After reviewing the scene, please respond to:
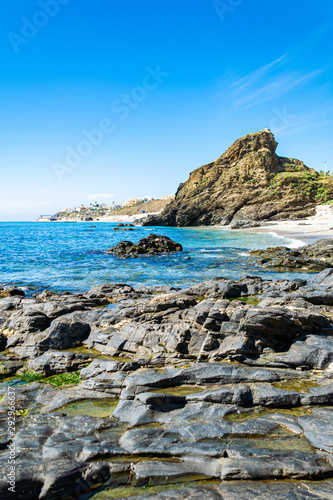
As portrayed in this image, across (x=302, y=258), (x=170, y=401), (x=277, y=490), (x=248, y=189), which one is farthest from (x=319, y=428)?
(x=248, y=189)

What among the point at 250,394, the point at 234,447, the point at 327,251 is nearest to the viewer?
the point at 234,447

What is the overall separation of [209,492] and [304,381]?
4.48 m

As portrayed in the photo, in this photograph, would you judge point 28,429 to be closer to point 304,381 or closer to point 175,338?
point 175,338

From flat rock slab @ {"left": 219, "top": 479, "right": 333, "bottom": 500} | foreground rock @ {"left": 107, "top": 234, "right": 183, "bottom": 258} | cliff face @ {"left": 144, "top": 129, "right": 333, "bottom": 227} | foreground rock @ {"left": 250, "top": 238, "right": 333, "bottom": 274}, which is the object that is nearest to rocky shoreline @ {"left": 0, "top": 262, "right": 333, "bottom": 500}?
flat rock slab @ {"left": 219, "top": 479, "right": 333, "bottom": 500}

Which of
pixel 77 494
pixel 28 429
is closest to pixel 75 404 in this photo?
pixel 28 429

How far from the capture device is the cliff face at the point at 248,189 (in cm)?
9344

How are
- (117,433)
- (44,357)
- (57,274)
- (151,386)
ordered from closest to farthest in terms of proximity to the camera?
(117,433) → (151,386) → (44,357) → (57,274)

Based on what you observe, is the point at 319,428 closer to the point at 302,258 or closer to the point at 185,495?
the point at 185,495

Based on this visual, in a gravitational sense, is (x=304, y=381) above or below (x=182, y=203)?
below

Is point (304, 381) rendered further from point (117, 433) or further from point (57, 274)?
point (57, 274)

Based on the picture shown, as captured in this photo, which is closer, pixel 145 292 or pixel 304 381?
pixel 304 381

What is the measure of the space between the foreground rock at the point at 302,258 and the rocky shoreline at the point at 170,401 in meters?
16.7

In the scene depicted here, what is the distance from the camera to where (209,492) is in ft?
14.7

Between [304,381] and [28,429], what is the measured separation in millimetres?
6495
